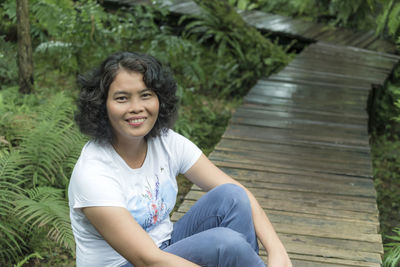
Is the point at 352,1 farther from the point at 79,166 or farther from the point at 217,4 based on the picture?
the point at 79,166

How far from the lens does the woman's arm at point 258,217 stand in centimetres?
238

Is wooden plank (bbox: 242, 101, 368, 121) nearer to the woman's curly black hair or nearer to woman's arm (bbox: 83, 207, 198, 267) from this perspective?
the woman's curly black hair

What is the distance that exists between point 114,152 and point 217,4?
599 cm

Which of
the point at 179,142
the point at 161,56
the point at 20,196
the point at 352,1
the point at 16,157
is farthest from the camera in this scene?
the point at 352,1

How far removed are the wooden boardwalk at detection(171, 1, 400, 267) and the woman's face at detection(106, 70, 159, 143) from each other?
48.1 inches

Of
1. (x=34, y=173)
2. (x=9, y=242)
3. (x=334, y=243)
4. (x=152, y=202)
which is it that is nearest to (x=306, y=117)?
(x=334, y=243)

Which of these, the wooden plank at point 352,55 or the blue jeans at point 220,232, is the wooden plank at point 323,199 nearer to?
the blue jeans at point 220,232

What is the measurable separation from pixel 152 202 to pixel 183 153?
338 millimetres

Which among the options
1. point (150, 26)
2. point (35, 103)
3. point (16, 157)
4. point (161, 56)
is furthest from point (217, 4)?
point (16, 157)

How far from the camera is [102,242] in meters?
2.20

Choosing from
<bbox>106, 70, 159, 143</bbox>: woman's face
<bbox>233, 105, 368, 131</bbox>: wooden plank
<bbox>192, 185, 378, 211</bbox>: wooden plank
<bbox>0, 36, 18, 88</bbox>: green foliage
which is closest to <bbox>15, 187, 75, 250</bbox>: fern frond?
<bbox>192, 185, 378, 211</bbox>: wooden plank

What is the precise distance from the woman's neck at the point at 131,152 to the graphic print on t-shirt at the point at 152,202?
99mm

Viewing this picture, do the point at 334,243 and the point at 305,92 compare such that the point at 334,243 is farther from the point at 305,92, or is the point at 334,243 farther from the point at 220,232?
the point at 305,92

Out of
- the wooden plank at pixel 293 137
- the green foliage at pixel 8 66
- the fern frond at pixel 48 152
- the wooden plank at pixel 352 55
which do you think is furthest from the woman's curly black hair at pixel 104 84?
the wooden plank at pixel 352 55
